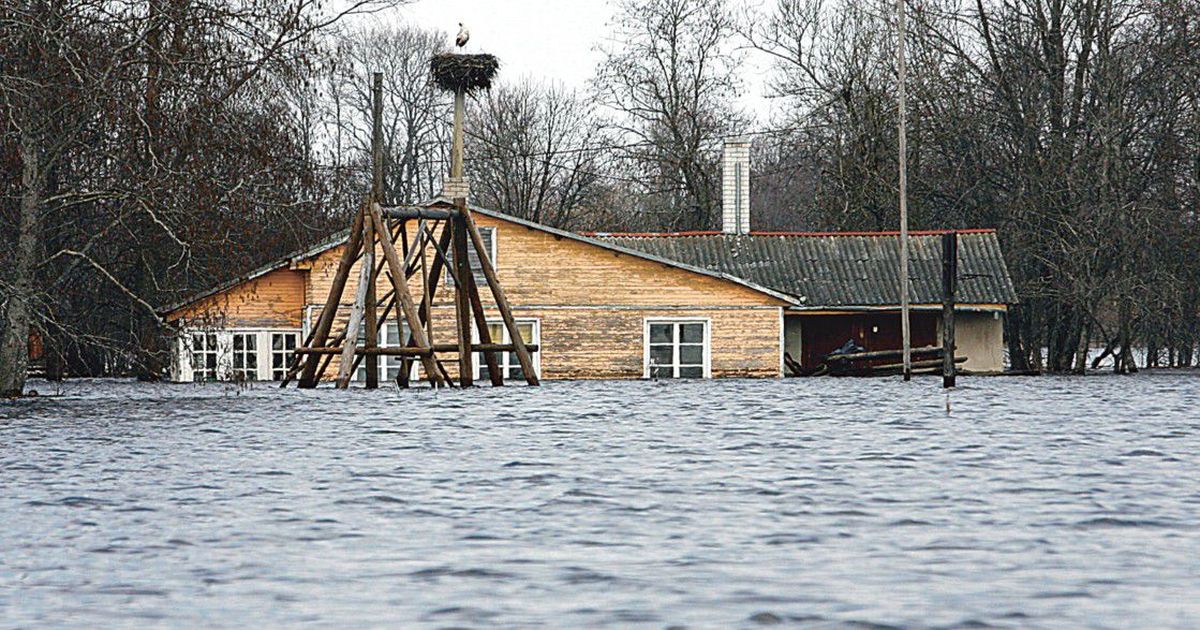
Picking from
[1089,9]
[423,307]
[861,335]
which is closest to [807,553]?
[423,307]

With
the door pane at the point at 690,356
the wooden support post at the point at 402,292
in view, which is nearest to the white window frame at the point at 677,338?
the door pane at the point at 690,356

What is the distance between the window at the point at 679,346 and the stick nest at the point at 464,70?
10748 millimetres

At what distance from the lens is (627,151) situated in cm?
6500

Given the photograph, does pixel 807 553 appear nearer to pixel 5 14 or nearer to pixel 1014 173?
pixel 5 14

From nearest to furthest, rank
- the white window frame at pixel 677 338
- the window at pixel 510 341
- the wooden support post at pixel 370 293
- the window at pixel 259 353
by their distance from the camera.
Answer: the wooden support post at pixel 370 293 → the window at pixel 510 341 → the white window frame at pixel 677 338 → the window at pixel 259 353

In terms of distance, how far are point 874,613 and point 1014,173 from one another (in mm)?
48552

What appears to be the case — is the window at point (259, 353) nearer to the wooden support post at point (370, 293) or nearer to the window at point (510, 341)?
the window at point (510, 341)

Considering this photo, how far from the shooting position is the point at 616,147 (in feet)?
214

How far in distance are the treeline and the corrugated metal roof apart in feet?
9.39

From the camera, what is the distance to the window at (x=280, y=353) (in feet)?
158

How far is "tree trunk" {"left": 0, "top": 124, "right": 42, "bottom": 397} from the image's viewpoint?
31.7 meters

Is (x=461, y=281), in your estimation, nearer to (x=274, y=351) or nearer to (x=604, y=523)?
(x=274, y=351)

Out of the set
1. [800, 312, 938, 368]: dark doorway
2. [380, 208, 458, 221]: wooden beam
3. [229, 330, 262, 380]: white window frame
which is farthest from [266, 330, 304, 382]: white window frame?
[800, 312, 938, 368]: dark doorway

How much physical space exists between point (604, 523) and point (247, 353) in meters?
37.6
